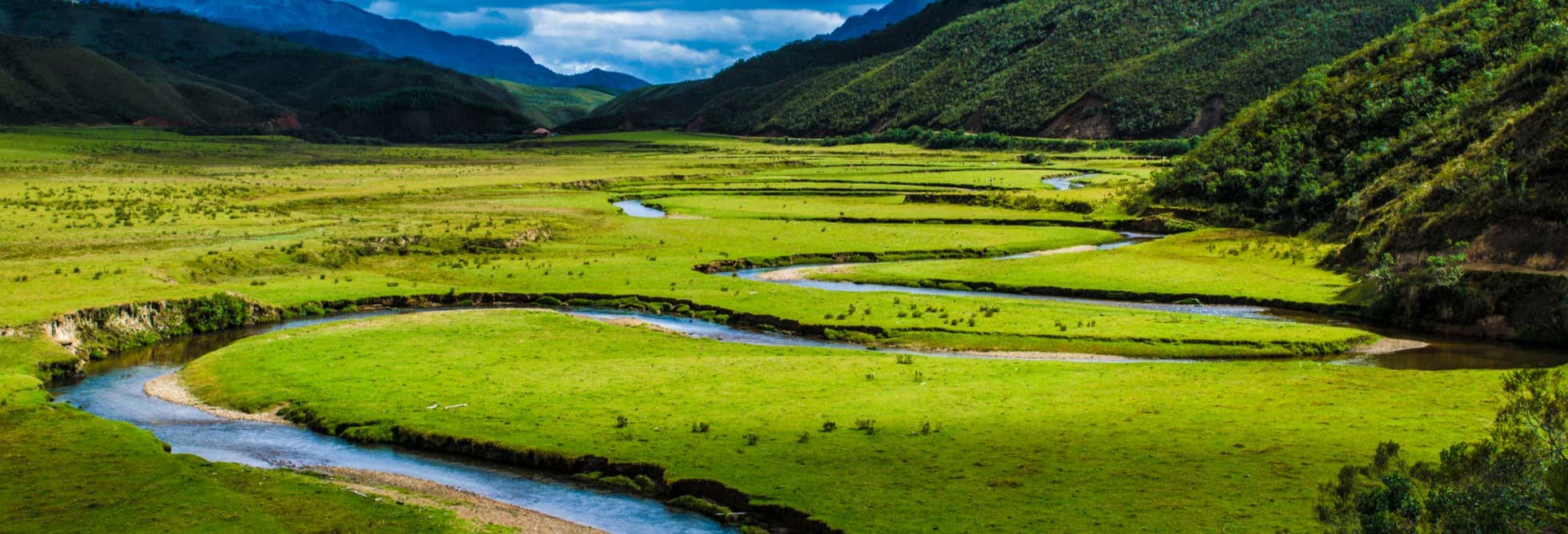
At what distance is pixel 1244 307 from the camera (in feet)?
175

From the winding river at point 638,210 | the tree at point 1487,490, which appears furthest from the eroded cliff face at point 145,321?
the winding river at point 638,210

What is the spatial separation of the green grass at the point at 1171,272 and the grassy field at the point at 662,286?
728mm

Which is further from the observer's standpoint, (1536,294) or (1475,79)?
(1475,79)

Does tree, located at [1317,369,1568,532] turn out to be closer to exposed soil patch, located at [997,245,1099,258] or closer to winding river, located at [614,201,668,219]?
exposed soil patch, located at [997,245,1099,258]

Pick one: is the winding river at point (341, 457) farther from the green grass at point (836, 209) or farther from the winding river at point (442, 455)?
the green grass at point (836, 209)

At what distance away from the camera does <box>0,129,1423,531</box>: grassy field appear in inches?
1024

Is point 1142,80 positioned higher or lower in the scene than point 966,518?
higher

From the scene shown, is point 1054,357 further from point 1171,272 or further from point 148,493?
point 148,493

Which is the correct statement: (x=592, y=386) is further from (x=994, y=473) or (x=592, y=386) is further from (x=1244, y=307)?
(x=1244, y=307)

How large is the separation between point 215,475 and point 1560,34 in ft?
259

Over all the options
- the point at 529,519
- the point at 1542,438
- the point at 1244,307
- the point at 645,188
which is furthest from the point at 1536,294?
the point at 645,188

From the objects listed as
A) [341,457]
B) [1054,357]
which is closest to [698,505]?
[341,457]

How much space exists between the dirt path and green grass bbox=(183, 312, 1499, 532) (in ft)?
Result: 9.59

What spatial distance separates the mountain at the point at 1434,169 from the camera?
4856cm
